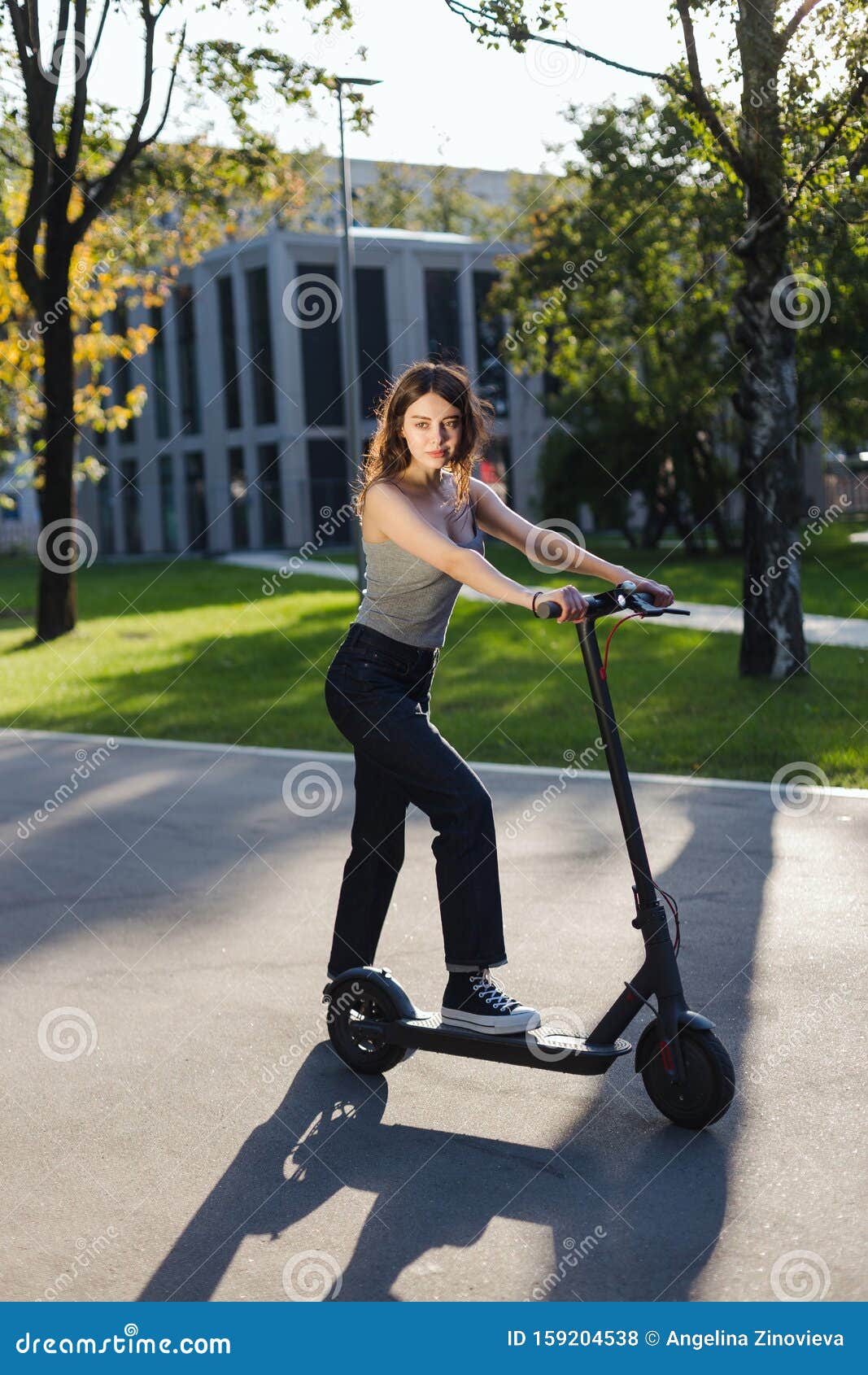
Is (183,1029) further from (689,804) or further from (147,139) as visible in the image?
(147,139)

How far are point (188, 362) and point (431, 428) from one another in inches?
1709

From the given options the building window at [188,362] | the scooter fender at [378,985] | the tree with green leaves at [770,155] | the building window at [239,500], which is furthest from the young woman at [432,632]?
the building window at [188,362]

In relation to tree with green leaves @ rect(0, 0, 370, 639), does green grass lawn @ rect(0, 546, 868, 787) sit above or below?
below

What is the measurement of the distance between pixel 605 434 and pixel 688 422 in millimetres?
2134

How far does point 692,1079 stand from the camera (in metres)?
3.76

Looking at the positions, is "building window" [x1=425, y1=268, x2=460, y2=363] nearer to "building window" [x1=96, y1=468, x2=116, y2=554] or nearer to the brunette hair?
"building window" [x1=96, y1=468, x2=116, y2=554]

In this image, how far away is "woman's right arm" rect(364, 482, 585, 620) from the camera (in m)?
3.79

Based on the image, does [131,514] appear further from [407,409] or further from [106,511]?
[407,409]

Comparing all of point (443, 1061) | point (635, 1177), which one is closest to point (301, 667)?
point (443, 1061)

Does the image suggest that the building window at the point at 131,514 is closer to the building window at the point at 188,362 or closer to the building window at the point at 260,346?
the building window at the point at 188,362

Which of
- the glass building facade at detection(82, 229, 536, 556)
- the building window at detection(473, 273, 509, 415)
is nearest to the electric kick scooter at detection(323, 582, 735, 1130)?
the glass building facade at detection(82, 229, 536, 556)

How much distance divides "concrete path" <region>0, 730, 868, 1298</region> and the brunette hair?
1.68 m

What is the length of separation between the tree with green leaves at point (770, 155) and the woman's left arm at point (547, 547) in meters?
6.93

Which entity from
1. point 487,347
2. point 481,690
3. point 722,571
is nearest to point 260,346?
point 487,347
